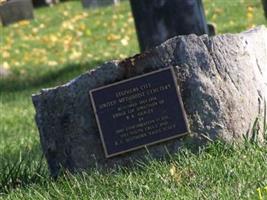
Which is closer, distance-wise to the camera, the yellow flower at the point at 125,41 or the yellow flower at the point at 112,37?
the yellow flower at the point at 125,41

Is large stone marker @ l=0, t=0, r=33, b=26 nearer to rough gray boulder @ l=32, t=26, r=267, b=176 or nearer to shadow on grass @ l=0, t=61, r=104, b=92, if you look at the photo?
shadow on grass @ l=0, t=61, r=104, b=92

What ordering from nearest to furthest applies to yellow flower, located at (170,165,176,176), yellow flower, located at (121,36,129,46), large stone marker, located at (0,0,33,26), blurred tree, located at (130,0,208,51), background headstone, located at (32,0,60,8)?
yellow flower, located at (170,165,176,176), blurred tree, located at (130,0,208,51), yellow flower, located at (121,36,129,46), large stone marker, located at (0,0,33,26), background headstone, located at (32,0,60,8)

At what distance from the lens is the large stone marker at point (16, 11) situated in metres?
22.6

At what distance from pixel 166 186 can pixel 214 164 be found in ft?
1.20

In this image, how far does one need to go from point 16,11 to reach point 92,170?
16.8 meters

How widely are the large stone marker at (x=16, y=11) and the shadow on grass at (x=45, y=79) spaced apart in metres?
7.97

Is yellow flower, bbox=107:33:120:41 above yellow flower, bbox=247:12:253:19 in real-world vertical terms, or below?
above

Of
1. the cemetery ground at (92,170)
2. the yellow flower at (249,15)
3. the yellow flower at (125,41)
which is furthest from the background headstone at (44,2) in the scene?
the yellow flower at (125,41)

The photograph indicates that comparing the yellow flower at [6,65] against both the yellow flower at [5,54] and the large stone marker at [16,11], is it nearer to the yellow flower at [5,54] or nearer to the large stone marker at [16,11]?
the yellow flower at [5,54]

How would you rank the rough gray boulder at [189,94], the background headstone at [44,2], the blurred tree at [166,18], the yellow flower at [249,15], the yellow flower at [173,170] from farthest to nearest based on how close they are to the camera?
the background headstone at [44,2] → the yellow flower at [249,15] → the blurred tree at [166,18] → the rough gray boulder at [189,94] → the yellow flower at [173,170]

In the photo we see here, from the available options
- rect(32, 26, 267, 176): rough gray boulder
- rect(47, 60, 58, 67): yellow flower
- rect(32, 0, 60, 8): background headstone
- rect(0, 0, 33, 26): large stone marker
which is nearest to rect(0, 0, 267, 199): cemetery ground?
rect(47, 60, 58, 67): yellow flower

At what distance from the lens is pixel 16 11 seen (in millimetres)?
22844

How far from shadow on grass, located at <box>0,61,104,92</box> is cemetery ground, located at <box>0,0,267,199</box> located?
0.01 metres

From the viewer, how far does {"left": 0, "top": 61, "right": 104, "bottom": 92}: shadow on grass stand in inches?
545
